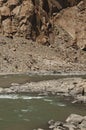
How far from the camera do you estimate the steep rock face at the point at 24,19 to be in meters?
103

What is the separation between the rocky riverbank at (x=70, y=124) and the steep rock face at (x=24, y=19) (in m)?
68.8

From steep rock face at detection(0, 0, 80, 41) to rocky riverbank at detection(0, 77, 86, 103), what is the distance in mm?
45186

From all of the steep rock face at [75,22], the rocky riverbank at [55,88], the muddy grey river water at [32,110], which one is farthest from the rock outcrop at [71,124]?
the steep rock face at [75,22]

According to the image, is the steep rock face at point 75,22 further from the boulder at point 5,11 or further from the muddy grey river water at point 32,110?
the muddy grey river water at point 32,110

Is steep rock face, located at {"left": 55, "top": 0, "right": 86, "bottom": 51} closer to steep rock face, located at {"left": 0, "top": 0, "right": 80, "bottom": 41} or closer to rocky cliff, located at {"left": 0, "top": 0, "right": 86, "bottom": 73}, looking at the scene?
rocky cliff, located at {"left": 0, "top": 0, "right": 86, "bottom": 73}

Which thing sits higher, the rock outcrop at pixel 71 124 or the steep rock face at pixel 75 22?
the steep rock face at pixel 75 22

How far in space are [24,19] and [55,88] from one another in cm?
5086

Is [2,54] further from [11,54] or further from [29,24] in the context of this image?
[29,24]

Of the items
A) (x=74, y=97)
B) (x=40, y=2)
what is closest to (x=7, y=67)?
(x=40, y=2)

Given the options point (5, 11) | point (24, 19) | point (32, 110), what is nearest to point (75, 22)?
point (24, 19)

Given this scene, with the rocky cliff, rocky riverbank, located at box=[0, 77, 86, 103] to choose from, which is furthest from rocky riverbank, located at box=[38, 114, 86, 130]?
the rocky cliff

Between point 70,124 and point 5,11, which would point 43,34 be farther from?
point 70,124

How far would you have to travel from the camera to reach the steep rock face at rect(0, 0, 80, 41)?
339 ft

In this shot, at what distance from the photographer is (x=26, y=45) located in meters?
100
